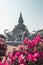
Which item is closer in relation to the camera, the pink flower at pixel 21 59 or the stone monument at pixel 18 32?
the pink flower at pixel 21 59

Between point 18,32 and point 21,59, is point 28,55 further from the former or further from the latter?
point 18,32

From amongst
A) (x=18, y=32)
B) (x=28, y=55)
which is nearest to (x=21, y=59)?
(x=28, y=55)

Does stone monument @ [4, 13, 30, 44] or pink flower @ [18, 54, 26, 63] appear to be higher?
stone monument @ [4, 13, 30, 44]

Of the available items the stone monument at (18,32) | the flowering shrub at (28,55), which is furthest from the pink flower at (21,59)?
the stone monument at (18,32)

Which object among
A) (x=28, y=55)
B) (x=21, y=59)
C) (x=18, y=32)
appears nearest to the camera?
(x=21, y=59)

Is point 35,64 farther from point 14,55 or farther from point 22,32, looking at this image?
point 22,32

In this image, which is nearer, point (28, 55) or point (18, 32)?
point (28, 55)

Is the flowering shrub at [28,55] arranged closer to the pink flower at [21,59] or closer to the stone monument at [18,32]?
the pink flower at [21,59]

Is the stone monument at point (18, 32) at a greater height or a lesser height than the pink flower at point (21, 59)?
greater

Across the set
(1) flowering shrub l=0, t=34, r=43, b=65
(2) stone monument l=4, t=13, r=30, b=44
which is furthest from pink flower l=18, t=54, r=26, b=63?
(2) stone monument l=4, t=13, r=30, b=44

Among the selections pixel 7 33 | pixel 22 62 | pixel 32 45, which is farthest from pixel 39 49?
pixel 7 33

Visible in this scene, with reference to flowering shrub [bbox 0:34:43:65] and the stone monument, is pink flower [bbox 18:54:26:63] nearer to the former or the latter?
flowering shrub [bbox 0:34:43:65]

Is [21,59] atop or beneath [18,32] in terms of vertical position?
beneath

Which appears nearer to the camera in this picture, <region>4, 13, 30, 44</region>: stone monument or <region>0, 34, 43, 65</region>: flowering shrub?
<region>0, 34, 43, 65</region>: flowering shrub
